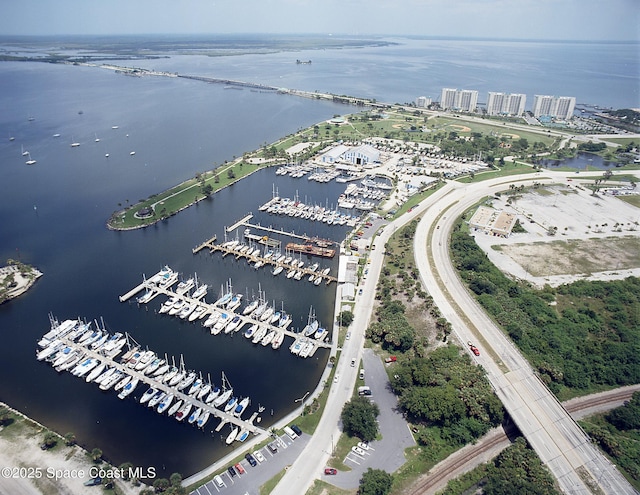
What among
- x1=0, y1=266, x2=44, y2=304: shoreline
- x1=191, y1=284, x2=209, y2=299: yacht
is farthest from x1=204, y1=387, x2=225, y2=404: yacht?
x1=0, y1=266, x2=44, y2=304: shoreline

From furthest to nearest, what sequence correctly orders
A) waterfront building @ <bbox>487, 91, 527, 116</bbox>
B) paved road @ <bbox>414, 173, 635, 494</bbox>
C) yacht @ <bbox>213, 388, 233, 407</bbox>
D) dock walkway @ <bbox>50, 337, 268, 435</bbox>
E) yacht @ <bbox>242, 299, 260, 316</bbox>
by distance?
waterfront building @ <bbox>487, 91, 527, 116</bbox> → yacht @ <bbox>242, 299, 260, 316</bbox> → yacht @ <bbox>213, 388, 233, 407</bbox> → dock walkway @ <bbox>50, 337, 268, 435</bbox> → paved road @ <bbox>414, 173, 635, 494</bbox>

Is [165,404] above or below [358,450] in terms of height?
below

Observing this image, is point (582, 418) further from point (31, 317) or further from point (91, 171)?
point (91, 171)

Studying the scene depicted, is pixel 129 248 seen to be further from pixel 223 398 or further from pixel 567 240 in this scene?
pixel 567 240

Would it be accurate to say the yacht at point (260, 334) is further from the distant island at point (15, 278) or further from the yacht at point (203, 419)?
the distant island at point (15, 278)

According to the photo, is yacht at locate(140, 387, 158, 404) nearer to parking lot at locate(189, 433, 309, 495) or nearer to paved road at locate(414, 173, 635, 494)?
parking lot at locate(189, 433, 309, 495)

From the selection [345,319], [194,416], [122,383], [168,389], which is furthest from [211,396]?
[345,319]
